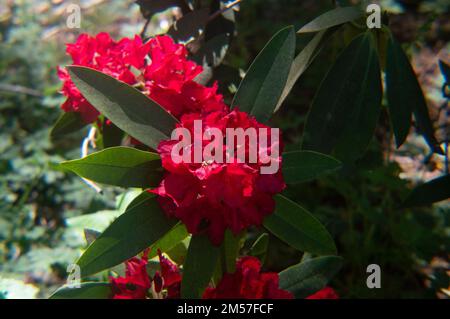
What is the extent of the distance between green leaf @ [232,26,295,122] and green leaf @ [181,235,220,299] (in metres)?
0.25

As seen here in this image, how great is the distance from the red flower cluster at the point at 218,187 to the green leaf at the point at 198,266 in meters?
0.04

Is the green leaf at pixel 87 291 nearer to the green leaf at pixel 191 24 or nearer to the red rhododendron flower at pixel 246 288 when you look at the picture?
the red rhododendron flower at pixel 246 288

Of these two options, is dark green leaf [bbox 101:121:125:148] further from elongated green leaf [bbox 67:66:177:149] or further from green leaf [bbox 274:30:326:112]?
green leaf [bbox 274:30:326:112]

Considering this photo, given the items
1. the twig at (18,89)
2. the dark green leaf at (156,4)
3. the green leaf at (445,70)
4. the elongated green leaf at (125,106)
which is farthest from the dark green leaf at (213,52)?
the twig at (18,89)

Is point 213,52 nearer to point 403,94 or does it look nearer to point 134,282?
point 403,94

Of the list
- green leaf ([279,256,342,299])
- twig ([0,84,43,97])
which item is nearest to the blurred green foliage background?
twig ([0,84,43,97])

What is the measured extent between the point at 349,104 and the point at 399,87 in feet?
0.38

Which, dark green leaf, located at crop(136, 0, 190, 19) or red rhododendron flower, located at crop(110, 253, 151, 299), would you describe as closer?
red rhododendron flower, located at crop(110, 253, 151, 299)

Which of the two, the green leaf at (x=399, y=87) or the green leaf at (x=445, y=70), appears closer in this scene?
the green leaf at (x=399, y=87)

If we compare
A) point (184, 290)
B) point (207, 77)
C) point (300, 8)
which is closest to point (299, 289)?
point (184, 290)

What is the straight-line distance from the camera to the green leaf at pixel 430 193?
4.32 ft

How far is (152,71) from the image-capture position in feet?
3.76

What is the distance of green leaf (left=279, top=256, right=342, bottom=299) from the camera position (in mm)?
1070
